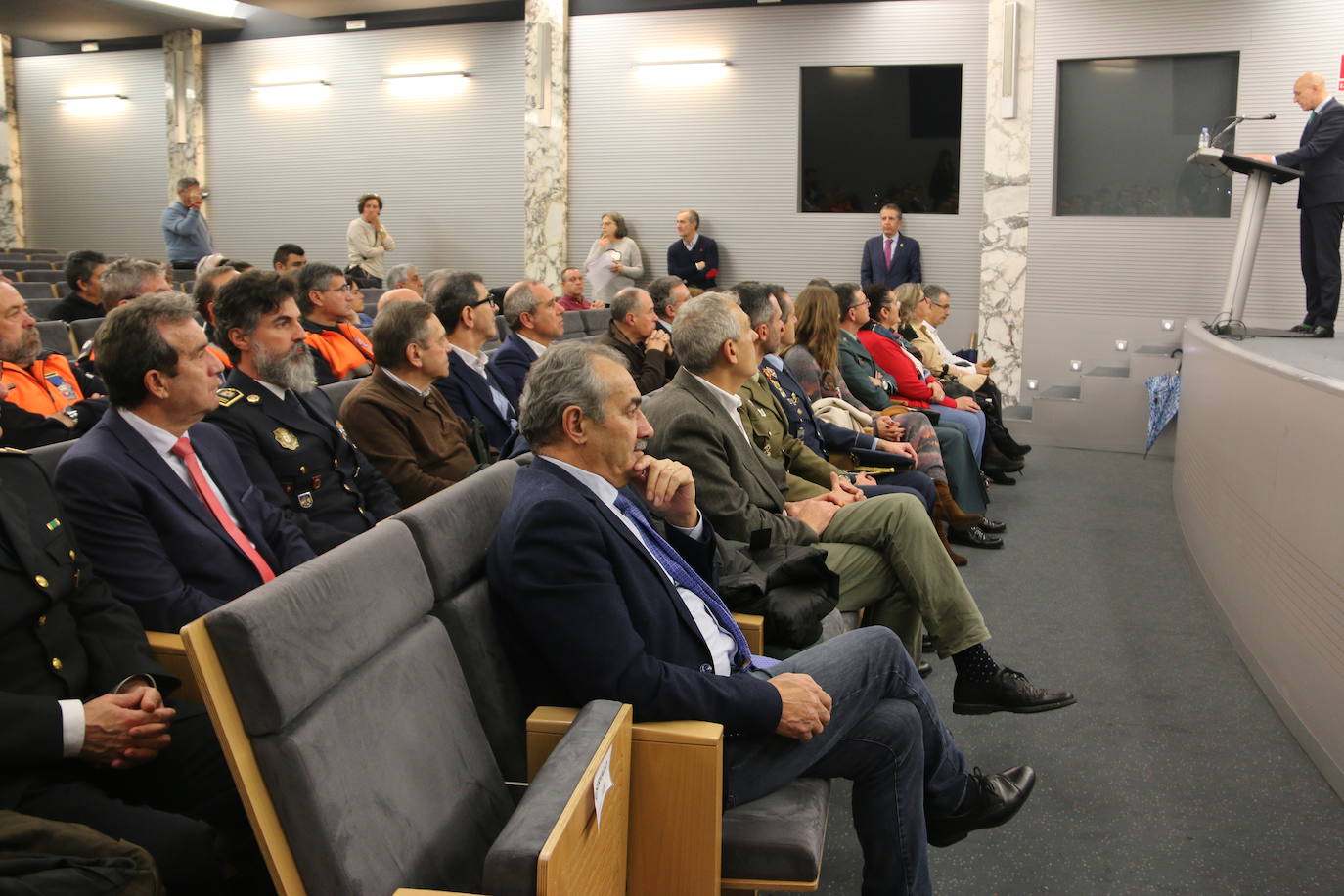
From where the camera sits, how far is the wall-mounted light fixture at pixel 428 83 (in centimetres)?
1045

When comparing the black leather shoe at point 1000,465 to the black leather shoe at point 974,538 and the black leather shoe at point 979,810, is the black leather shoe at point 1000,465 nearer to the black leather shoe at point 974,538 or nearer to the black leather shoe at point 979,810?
the black leather shoe at point 974,538

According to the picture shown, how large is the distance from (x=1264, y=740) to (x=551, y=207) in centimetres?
809

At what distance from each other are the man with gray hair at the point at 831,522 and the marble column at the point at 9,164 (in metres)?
12.2

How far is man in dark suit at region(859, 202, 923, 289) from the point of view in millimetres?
8750

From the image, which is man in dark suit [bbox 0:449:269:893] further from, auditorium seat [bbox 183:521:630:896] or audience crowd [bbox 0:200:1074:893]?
auditorium seat [bbox 183:521:630:896]

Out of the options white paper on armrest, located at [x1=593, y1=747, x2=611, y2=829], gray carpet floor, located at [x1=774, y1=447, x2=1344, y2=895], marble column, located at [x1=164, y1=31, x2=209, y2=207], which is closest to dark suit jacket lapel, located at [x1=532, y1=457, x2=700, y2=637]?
white paper on armrest, located at [x1=593, y1=747, x2=611, y2=829]

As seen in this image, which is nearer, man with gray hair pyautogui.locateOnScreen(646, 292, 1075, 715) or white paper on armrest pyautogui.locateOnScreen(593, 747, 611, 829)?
white paper on armrest pyautogui.locateOnScreen(593, 747, 611, 829)

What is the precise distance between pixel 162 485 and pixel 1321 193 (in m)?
6.11

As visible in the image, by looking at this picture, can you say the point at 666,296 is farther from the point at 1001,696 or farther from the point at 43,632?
the point at 43,632

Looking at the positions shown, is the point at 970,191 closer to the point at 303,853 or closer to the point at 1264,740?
the point at 1264,740

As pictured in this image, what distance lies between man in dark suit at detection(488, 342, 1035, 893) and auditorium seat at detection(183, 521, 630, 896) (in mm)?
131

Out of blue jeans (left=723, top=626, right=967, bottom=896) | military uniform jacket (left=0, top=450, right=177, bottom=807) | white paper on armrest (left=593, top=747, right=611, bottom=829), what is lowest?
blue jeans (left=723, top=626, right=967, bottom=896)

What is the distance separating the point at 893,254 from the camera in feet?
28.9

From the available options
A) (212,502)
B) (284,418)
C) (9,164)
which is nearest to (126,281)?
(284,418)
